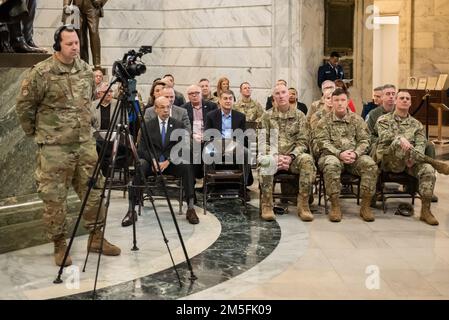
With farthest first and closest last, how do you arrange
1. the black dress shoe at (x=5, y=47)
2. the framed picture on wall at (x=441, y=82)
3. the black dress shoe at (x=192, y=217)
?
the framed picture on wall at (x=441, y=82) → the black dress shoe at (x=192, y=217) → the black dress shoe at (x=5, y=47)

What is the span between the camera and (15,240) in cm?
648

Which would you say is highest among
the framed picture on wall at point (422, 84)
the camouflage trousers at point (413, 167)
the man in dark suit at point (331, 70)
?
the man in dark suit at point (331, 70)

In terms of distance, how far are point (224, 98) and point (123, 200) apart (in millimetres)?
1729

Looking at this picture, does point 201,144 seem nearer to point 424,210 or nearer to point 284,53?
point 424,210

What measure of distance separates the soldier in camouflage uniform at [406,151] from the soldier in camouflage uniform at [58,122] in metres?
3.41

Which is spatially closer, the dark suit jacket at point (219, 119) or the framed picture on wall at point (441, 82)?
the dark suit jacket at point (219, 119)

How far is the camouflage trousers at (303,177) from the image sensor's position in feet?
25.8

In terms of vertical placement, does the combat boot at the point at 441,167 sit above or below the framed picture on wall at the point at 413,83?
below

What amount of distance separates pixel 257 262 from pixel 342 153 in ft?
7.30

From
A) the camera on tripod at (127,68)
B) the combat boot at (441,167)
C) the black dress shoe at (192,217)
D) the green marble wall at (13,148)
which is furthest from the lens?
the black dress shoe at (192,217)

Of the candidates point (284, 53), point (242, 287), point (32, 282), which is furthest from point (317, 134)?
point (284, 53)

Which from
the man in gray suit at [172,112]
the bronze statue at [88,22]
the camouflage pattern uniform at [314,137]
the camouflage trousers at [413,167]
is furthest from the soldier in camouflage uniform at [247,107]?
the bronze statue at [88,22]

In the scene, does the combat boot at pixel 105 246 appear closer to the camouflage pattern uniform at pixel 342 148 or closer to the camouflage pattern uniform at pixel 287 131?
the camouflage pattern uniform at pixel 287 131

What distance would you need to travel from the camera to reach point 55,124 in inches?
235
